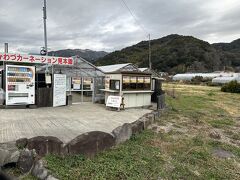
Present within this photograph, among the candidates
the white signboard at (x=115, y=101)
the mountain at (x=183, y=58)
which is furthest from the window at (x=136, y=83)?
the mountain at (x=183, y=58)

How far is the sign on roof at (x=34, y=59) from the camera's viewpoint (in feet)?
32.0

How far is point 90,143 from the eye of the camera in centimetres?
482

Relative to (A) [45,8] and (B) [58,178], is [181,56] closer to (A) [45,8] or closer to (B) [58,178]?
(A) [45,8]

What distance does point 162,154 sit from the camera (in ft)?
16.6

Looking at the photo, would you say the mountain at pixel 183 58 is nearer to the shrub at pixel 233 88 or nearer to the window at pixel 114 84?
the shrub at pixel 233 88

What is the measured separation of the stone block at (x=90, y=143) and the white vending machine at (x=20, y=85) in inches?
284

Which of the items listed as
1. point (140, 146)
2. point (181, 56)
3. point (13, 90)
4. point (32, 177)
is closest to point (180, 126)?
point (140, 146)

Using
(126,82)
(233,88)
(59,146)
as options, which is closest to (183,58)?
(233,88)

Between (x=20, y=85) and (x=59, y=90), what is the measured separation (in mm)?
2093

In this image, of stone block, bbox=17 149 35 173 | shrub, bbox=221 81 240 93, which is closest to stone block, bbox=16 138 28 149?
stone block, bbox=17 149 35 173

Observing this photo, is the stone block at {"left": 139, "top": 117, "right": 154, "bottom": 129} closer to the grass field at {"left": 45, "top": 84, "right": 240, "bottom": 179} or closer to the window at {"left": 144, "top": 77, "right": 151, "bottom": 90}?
the grass field at {"left": 45, "top": 84, "right": 240, "bottom": 179}

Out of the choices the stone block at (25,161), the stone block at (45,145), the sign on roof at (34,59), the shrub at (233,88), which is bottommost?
the stone block at (25,161)

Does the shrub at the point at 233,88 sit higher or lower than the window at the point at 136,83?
lower

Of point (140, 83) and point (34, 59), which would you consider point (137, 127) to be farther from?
point (34, 59)
